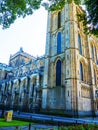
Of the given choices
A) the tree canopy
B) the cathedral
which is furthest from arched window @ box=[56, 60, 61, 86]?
the tree canopy

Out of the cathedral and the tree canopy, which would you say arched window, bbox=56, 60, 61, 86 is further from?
the tree canopy

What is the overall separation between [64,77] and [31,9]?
15.8 meters

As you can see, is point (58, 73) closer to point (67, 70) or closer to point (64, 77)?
point (64, 77)

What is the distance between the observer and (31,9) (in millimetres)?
10484

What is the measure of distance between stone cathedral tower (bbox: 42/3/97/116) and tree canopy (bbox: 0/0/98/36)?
1322cm

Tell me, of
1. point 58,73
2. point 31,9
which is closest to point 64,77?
point 58,73

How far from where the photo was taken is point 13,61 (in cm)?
6225

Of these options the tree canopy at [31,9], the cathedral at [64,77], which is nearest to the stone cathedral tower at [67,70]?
the cathedral at [64,77]

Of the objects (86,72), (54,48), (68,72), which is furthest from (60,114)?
(54,48)

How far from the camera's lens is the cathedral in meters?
22.0

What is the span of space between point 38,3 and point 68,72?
48.1ft

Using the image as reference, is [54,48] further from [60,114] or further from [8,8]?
[8,8]

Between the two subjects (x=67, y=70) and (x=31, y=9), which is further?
(x=67, y=70)

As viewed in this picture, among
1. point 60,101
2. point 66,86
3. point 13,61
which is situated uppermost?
point 13,61
